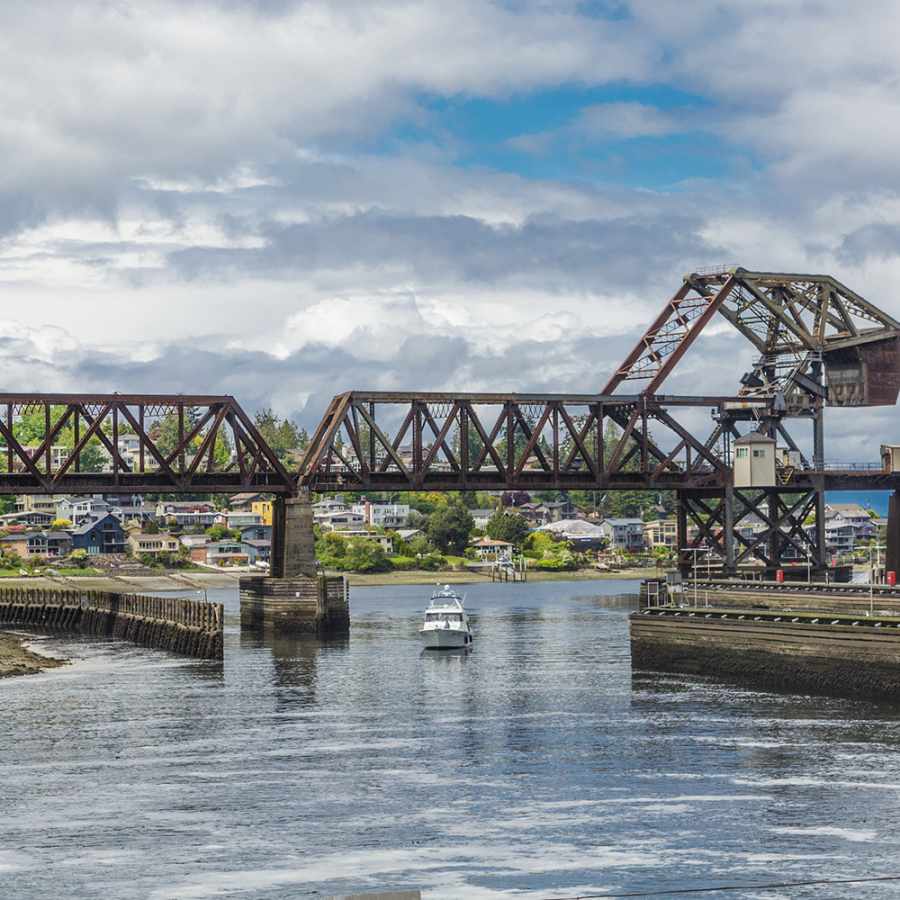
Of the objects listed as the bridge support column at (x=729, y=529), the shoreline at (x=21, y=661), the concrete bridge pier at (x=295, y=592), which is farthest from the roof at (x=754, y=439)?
the shoreline at (x=21, y=661)

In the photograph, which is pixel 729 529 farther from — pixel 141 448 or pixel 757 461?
pixel 141 448

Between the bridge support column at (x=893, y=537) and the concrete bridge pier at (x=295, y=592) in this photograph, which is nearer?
the concrete bridge pier at (x=295, y=592)

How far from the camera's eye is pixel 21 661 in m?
102

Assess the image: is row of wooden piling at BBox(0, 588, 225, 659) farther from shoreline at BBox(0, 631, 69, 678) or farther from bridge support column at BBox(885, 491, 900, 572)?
bridge support column at BBox(885, 491, 900, 572)

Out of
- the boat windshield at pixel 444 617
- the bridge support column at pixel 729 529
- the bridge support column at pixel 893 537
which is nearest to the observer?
the boat windshield at pixel 444 617

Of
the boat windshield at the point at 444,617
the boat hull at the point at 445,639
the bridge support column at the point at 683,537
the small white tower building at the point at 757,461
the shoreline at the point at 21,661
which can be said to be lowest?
the shoreline at the point at 21,661

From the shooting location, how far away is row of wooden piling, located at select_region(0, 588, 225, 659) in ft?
347

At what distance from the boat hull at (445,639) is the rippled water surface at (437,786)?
16451 mm

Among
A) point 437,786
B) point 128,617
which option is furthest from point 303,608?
point 437,786

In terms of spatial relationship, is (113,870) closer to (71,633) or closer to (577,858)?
(577,858)

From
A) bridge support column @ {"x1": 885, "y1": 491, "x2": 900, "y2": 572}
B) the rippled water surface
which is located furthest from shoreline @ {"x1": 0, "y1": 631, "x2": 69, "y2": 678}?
bridge support column @ {"x1": 885, "y1": 491, "x2": 900, "y2": 572}

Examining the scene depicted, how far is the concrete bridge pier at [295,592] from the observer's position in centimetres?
12375

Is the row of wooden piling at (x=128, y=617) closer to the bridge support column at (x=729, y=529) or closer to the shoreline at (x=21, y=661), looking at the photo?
the shoreline at (x=21, y=661)

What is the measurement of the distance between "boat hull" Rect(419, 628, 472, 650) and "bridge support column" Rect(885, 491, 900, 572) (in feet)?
170
